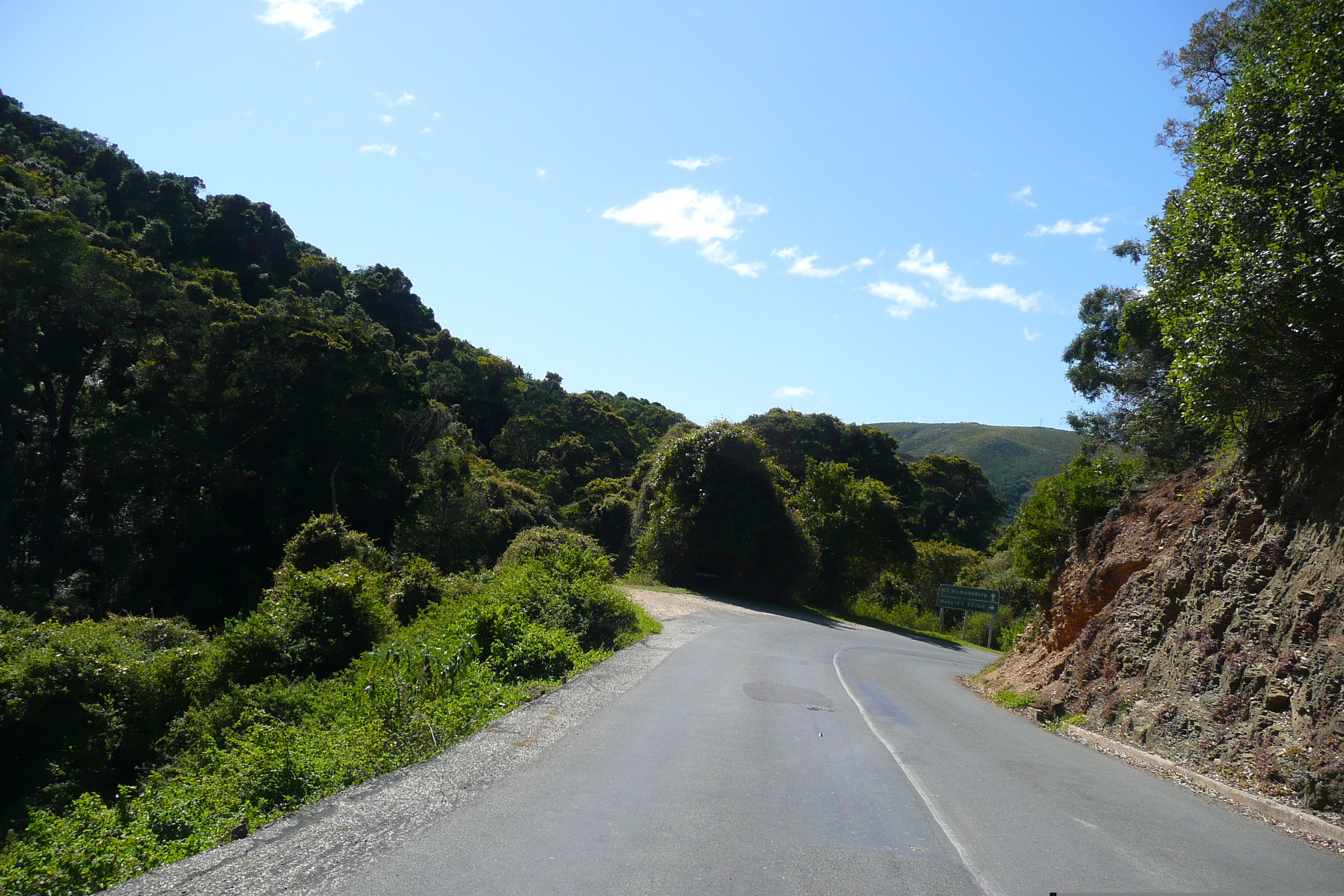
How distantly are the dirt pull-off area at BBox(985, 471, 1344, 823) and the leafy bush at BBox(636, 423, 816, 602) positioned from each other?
18884mm

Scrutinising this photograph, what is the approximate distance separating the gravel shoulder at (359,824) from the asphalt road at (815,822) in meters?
0.12

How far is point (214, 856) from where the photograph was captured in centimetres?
430

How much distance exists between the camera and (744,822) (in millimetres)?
5543

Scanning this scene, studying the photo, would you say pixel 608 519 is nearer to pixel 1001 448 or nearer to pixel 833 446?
pixel 833 446

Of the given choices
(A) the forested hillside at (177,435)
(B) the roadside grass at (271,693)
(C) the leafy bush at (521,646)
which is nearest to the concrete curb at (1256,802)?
(B) the roadside grass at (271,693)

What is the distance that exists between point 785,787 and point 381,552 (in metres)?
20.7

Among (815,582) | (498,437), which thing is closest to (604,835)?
(815,582)

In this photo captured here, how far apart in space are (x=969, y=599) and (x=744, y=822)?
2847cm

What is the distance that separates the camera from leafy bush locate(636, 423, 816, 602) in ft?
106

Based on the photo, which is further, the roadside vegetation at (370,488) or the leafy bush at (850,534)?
the leafy bush at (850,534)

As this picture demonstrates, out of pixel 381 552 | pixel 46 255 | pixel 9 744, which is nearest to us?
pixel 9 744

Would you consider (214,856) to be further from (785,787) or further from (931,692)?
(931,692)

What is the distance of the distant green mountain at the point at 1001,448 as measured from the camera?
111m

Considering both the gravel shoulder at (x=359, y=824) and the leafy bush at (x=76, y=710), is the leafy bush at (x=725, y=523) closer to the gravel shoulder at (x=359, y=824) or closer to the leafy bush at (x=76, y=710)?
the leafy bush at (x=76, y=710)
